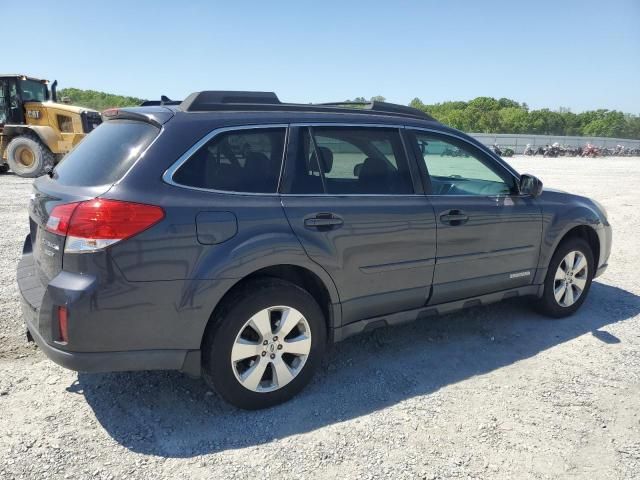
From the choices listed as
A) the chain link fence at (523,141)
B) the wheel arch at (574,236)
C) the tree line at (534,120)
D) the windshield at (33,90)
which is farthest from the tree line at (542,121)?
the wheel arch at (574,236)

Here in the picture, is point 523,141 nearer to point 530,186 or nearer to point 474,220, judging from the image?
point 530,186

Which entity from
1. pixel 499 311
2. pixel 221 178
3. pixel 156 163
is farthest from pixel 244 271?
pixel 499 311

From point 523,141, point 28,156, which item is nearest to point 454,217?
point 28,156

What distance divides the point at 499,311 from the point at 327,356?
77.7 inches

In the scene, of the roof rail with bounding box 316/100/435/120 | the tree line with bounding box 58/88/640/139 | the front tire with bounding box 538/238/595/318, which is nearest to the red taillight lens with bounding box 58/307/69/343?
the roof rail with bounding box 316/100/435/120

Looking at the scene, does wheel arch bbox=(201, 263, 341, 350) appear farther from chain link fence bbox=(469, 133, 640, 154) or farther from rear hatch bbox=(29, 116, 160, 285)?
chain link fence bbox=(469, 133, 640, 154)

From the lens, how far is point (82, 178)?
280cm

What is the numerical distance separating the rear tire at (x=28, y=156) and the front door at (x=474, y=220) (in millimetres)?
13657

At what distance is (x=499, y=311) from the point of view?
15.9 feet

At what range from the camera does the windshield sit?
15125 millimetres

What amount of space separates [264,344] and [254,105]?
149 centimetres

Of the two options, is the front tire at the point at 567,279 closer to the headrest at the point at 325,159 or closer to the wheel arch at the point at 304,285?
the wheel arch at the point at 304,285

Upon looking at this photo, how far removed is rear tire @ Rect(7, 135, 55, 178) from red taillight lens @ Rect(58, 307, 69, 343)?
13.7 meters

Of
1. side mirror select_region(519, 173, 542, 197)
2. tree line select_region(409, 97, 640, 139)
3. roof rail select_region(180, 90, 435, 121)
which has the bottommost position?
side mirror select_region(519, 173, 542, 197)
